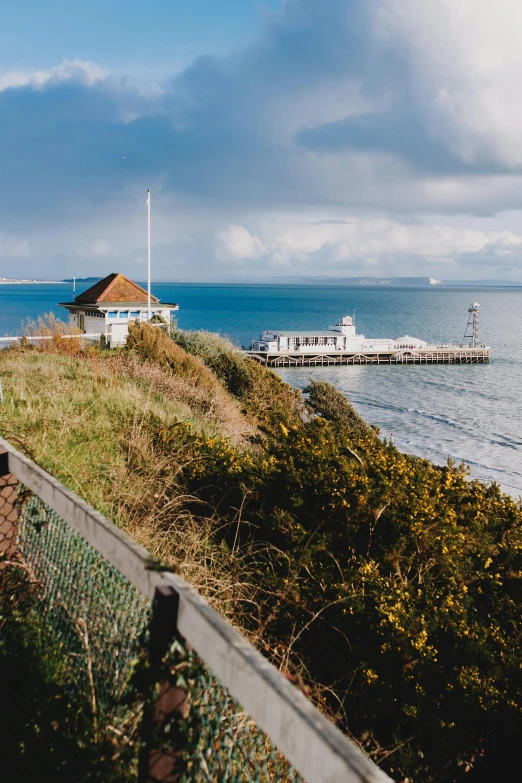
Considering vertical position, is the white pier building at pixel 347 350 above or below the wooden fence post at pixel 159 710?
below

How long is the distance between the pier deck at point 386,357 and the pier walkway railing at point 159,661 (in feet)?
243

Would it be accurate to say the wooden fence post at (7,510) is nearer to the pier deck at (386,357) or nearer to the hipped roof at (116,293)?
the hipped roof at (116,293)

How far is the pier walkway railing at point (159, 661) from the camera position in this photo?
146 centimetres

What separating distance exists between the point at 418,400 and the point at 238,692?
55818mm

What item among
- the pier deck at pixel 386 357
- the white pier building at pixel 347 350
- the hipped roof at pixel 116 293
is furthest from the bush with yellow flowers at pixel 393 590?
the white pier building at pixel 347 350

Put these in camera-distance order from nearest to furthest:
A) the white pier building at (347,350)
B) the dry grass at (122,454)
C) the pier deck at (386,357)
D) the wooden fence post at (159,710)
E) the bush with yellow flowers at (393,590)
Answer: the wooden fence post at (159,710) → the bush with yellow flowers at (393,590) → the dry grass at (122,454) → the pier deck at (386,357) → the white pier building at (347,350)

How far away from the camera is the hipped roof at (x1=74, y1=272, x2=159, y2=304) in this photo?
3203 cm

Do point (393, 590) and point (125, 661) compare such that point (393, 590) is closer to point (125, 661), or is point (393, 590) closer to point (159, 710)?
point (125, 661)

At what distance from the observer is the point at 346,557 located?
5727mm

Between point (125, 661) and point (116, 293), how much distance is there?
102 ft

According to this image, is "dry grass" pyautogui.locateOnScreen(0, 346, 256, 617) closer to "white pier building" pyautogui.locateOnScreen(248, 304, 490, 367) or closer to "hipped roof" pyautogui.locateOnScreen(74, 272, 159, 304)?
"hipped roof" pyautogui.locateOnScreen(74, 272, 159, 304)

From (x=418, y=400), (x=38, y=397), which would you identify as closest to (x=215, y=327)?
(x=418, y=400)

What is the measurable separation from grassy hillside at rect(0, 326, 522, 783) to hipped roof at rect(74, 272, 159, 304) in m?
23.9

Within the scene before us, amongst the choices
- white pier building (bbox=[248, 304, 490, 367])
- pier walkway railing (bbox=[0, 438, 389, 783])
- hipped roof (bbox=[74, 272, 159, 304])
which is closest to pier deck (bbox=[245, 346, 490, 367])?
white pier building (bbox=[248, 304, 490, 367])
